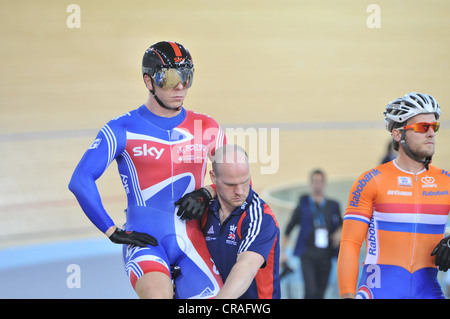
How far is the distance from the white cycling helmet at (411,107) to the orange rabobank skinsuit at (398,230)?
285 millimetres

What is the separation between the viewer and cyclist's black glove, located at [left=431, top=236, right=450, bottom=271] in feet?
8.91

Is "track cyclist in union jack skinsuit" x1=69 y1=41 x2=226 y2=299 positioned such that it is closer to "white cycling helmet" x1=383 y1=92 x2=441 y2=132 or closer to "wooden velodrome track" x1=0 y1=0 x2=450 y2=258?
"white cycling helmet" x1=383 y1=92 x2=441 y2=132

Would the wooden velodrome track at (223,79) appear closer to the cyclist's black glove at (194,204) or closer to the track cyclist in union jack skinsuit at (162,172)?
the track cyclist in union jack skinsuit at (162,172)

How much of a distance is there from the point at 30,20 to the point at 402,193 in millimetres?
8765

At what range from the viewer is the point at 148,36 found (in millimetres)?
10836

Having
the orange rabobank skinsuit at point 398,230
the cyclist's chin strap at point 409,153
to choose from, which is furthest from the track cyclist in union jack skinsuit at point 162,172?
the cyclist's chin strap at point 409,153

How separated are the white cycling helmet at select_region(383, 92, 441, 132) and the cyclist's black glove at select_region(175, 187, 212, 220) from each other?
0.96 m

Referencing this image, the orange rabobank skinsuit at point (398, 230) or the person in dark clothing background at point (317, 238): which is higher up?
the orange rabobank skinsuit at point (398, 230)

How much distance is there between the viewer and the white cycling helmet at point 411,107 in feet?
9.43

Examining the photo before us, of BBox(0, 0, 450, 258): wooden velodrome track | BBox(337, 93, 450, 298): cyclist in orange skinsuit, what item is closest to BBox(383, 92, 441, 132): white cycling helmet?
BBox(337, 93, 450, 298): cyclist in orange skinsuit

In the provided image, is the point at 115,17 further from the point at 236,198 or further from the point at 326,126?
the point at 236,198

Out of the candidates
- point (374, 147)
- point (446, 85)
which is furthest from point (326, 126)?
point (446, 85)

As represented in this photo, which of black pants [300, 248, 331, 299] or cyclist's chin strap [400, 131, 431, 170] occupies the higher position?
cyclist's chin strap [400, 131, 431, 170]

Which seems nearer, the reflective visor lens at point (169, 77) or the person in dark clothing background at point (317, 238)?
the reflective visor lens at point (169, 77)
